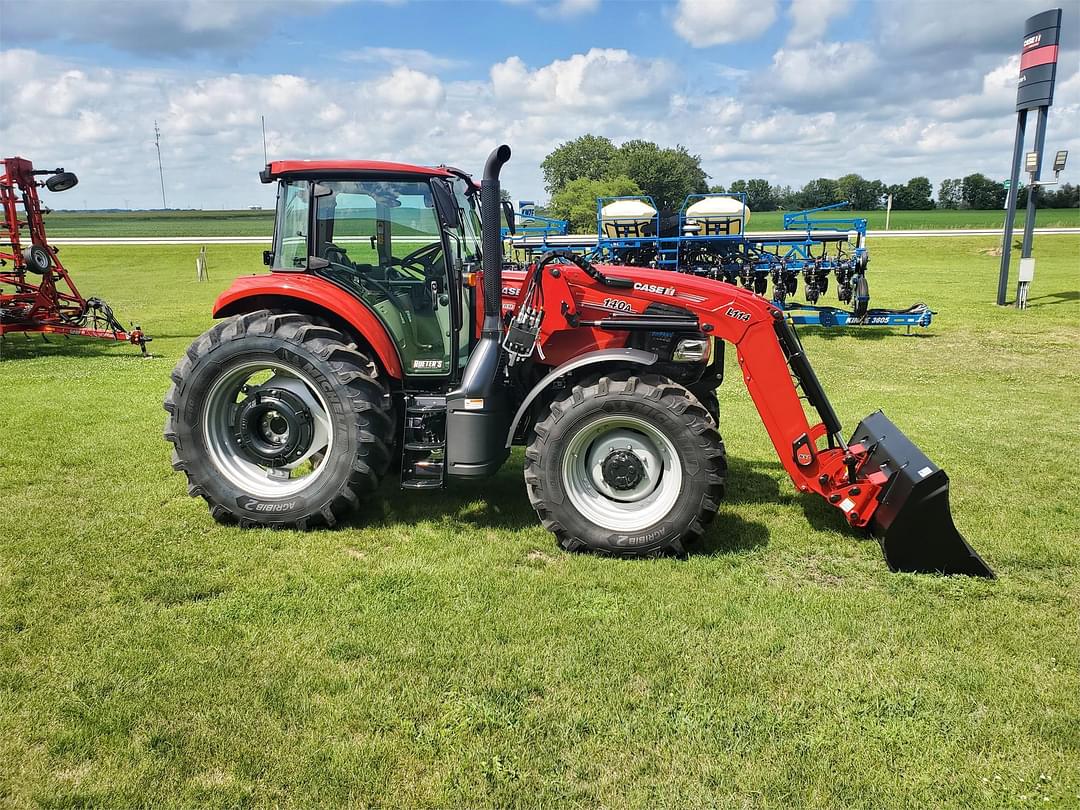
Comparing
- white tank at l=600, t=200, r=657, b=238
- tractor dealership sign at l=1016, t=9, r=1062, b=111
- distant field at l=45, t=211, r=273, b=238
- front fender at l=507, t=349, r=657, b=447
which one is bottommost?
front fender at l=507, t=349, r=657, b=447

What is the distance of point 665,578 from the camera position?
4.32 m

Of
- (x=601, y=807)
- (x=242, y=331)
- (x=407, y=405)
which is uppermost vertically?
(x=242, y=331)

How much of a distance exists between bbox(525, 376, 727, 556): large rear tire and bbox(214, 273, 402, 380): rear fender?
1.24m

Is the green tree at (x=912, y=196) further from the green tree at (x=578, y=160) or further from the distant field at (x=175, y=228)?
the distant field at (x=175, y=228)

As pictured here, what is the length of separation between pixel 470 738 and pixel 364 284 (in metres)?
3.26

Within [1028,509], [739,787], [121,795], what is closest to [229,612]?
[121,795]

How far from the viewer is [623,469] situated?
4.69 m

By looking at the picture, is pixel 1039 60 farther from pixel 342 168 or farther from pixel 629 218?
pixel 342 168

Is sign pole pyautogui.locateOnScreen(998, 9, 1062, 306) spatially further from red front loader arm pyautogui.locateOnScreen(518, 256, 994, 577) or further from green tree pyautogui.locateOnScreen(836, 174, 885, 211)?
green tree pyautogui.locateOnScreen(836, 174, 885, 211)

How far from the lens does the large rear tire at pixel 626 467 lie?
4445 mm

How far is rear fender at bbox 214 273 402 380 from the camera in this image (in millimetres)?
5008

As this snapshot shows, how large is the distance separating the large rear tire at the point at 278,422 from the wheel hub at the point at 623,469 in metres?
1.49

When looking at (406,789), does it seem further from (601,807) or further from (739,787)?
(739,787)

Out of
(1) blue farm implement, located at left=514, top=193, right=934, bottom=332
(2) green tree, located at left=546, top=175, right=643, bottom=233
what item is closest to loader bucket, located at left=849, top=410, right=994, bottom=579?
(1) blue farm implement, located at left=514, top=193, right=934, bottom=332
